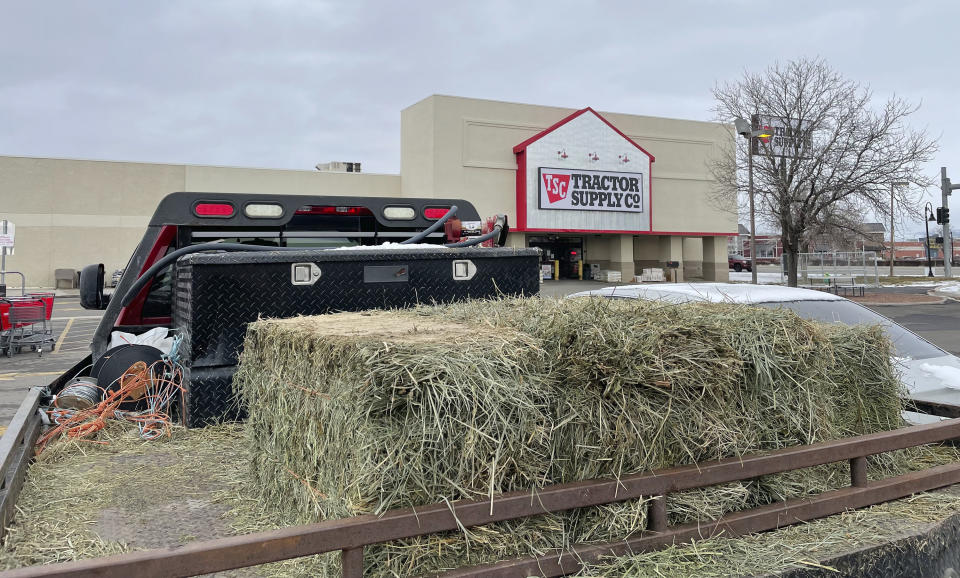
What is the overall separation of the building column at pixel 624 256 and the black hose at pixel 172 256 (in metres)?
36.7

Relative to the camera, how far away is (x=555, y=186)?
3688 cm

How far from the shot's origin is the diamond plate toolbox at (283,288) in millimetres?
3953

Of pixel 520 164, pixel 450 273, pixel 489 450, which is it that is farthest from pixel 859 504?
pixel 520 164

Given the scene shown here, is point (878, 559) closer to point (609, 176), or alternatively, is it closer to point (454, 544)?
point (454, 544)

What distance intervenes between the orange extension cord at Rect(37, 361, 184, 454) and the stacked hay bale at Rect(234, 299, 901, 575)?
1.30 m

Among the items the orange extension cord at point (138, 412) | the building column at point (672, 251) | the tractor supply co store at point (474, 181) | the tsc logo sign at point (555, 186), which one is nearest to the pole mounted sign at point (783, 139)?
the tractor supply co store at point (474, 181)

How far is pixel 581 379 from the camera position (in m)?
2.39

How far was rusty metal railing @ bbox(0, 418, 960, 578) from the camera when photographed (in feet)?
6.02

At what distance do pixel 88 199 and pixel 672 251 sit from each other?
32.6 m

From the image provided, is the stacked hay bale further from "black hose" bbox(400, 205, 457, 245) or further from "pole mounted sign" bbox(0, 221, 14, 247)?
"pole mounted sign" bbox(0, 221, 14, 247)

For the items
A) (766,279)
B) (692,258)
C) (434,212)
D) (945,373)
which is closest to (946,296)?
(766,279)

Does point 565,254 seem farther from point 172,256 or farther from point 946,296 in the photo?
point 172,256

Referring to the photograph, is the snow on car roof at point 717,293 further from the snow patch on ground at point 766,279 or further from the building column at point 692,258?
the building column at point 692,258

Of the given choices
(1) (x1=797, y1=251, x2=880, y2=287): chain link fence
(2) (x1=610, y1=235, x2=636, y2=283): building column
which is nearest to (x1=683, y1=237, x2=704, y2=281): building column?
(2) (x1=610, y1=235, x2=636, y2=283): building column
